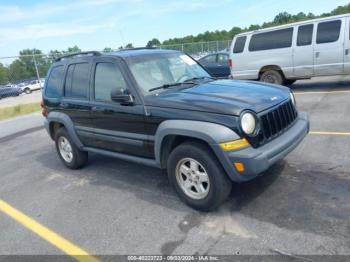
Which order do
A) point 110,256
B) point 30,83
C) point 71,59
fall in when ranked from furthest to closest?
point 30,83 → point 71,59 → point 110,256

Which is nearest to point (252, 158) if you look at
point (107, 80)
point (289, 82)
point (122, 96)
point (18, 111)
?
point (122, 96)

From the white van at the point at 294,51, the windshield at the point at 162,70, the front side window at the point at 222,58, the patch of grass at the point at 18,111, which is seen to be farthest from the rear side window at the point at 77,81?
the front side window at the point at 222,58

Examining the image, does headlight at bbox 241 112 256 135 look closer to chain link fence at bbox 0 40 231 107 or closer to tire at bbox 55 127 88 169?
tire at bbox 55 127 88 169

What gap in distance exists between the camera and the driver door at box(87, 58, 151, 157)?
4512 millimetres

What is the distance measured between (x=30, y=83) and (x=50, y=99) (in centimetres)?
2578

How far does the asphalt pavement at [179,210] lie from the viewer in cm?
340

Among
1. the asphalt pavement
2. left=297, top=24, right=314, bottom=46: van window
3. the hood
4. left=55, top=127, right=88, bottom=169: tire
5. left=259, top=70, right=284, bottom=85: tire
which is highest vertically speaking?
left=297, top=24, right=314, bottom=46: van window

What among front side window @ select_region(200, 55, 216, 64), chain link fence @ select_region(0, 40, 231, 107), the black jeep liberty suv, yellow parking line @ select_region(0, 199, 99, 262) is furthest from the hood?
chain link fence @ select_region(0, 40, 231, 107)

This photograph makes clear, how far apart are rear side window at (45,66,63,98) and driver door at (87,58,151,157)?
1.10 metres

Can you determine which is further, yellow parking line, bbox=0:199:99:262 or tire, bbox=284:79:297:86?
tire, bbox=284:79:297:86

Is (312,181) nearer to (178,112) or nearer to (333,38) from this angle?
(178,112)

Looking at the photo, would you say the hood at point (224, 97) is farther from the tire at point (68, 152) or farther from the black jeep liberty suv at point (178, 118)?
the tire at point (68, 152)

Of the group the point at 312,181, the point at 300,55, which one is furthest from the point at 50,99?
the point at 300,55

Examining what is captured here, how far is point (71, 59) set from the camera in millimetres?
5785
